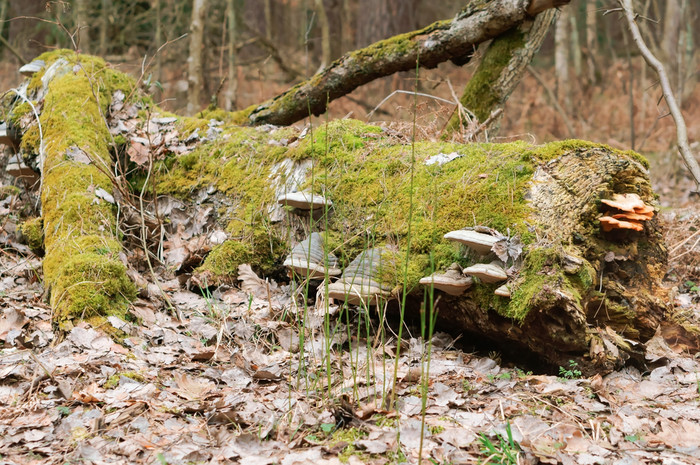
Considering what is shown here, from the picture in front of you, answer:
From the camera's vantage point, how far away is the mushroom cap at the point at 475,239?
3430mm

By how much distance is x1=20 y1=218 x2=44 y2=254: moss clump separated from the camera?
5141mm

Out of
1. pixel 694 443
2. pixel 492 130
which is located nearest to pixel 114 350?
pixel 694 443

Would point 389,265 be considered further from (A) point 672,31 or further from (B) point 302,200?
(A) point 672,31

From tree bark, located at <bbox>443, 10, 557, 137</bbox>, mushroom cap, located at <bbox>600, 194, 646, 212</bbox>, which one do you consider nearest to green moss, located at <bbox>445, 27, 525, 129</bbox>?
tree bark, located at <bbox>443, 10, 557, 137</bbox>

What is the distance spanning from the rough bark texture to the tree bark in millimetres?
161

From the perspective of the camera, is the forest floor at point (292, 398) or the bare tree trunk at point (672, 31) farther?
the bare tree trunk at point (672, 31)

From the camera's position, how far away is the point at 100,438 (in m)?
2.63

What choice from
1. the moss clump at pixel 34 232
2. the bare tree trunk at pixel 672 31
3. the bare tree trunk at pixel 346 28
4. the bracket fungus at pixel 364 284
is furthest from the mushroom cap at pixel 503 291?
the bare tree trunk at pixel 346 28

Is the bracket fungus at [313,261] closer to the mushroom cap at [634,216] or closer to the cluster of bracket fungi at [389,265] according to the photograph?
the cluster of bracket fungi at [389,265]

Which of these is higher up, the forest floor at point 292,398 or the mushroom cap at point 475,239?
the mushroom cap at point 475,239

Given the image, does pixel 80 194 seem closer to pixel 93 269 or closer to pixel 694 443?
pixel 93 269

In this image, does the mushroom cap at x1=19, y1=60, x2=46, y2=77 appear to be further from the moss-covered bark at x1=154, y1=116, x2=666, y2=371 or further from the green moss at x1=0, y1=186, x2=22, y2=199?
the moss-covered bark at x1=154, y1=116, x2=666, y2=371

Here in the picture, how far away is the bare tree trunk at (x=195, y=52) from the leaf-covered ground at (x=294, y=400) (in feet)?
22.9

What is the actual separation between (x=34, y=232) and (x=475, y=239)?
400cm
